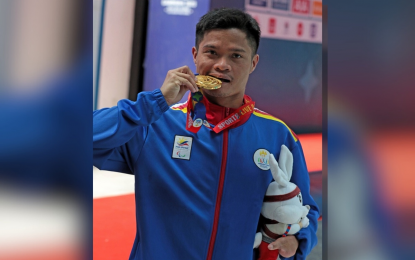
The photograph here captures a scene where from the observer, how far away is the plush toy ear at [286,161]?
4.39 feet

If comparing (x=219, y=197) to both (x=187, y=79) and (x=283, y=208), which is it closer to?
(x=283, y=208)

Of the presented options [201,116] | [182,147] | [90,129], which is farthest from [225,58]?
[90,129]

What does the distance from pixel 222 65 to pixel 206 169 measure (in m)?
0.36

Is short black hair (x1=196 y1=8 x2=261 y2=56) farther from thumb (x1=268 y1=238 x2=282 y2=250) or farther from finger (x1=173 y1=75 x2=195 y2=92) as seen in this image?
thumb (x1=268 y1=238 x2=282 y2=250)

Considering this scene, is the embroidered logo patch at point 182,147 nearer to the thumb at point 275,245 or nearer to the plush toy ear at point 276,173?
the plush toy ear at point 276,173

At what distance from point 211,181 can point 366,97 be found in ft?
3.22

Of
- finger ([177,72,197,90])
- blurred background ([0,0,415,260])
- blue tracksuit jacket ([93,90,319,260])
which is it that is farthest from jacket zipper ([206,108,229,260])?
blurred background ([0,0,415,260])

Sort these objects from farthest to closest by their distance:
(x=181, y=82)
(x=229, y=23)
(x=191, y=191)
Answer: (x=229, y=23) < (x=191, y=191) < (x=181, y=82)

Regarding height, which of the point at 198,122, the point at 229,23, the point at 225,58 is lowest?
the point at 198,122

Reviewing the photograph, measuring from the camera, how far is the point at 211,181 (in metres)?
1.31

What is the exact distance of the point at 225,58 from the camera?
54.6 inches

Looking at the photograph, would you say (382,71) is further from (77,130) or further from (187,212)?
(187,212)

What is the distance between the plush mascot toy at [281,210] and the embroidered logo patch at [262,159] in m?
0.04

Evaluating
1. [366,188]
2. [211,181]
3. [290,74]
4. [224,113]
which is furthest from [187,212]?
[290,74]
